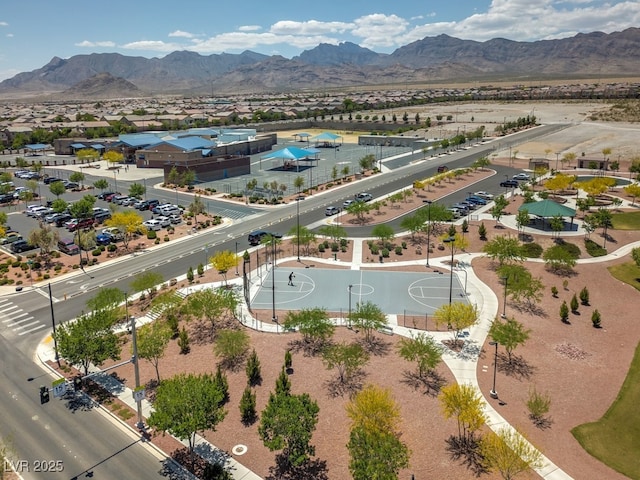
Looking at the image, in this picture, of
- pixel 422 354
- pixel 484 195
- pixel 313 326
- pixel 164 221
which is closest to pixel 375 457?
pixel 422 354

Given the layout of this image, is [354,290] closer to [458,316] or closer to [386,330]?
[386,330]

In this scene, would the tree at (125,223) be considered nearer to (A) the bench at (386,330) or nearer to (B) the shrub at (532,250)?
(A) the bench at (386,330)

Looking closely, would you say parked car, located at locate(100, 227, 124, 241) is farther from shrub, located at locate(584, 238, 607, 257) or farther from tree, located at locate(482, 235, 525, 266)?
shrub, located at locate(584, 238, 607, 257)

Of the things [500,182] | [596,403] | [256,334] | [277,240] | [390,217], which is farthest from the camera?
[500,182]

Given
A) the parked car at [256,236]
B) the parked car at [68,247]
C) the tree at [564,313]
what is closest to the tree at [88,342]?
the parked car at [256,236]

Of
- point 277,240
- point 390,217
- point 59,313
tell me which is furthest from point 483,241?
point 59,313

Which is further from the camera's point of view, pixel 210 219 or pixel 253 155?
pixel 253 155

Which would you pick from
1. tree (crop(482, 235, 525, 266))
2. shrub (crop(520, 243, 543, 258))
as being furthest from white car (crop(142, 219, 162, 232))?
shrub (crop(520, 243, 543, 258))

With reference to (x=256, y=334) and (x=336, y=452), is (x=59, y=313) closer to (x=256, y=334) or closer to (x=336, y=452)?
(x=256, y=334)
